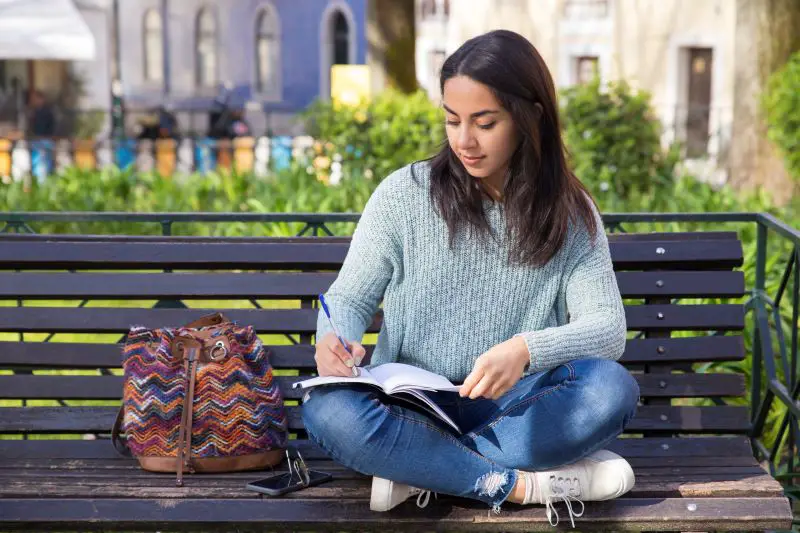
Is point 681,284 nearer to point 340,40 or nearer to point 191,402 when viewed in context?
point 191,402

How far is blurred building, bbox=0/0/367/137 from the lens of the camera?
1382 inches

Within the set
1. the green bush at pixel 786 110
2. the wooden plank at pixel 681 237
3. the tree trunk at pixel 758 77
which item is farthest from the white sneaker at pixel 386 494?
the tree trunk at pixel 758 77

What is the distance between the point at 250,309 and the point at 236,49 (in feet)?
110

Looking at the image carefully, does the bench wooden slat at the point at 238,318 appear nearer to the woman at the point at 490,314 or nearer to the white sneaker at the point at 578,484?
the woman at the point at 490,314

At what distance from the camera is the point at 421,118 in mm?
9312

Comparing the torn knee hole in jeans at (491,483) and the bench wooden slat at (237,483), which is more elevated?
the torn knee hole in jeans at (491,483)

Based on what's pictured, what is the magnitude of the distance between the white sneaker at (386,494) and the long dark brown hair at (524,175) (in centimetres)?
59

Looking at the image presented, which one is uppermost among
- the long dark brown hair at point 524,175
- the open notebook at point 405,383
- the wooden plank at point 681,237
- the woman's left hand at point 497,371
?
the long dark brown hair at point 524,175

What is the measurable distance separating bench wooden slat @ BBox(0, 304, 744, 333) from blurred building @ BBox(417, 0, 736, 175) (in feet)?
29.2

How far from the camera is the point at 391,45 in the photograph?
1200 cm

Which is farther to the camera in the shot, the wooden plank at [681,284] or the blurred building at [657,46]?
the blurred building at [657,46]

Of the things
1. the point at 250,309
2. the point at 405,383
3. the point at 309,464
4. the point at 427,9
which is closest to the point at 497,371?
the point at 405,383

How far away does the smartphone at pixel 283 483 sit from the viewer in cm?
310

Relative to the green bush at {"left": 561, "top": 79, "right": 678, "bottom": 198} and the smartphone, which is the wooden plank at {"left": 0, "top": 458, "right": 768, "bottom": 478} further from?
the green bush at {"left": 561, "top": 79, "right": 678, "bottom": 198}
